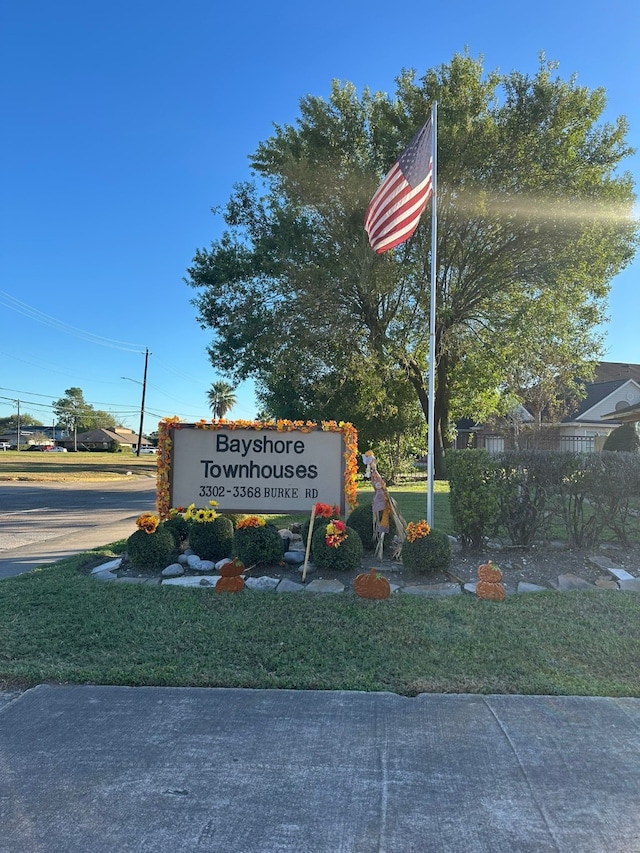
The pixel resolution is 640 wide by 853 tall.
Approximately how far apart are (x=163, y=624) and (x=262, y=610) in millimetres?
829

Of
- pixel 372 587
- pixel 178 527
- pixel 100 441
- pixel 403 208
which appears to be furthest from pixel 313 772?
pixel 100 441

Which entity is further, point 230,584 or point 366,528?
Answer: point 366,528

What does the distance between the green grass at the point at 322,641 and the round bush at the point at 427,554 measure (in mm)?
581

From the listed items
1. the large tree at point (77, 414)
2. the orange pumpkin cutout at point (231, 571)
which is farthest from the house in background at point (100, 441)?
the orange pumpkin cutout at point (231, 571)

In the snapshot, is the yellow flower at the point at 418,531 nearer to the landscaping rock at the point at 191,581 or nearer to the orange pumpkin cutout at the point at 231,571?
the orange pumpkin cutout at the point at 231,571

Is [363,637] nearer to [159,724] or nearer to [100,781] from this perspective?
[159,724]

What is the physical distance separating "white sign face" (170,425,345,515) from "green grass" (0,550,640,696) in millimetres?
1971

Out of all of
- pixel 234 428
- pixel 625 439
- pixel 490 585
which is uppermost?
pixel 625 439

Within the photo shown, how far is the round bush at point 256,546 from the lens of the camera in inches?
248

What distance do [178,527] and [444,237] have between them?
14.5m

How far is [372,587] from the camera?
17.7ft

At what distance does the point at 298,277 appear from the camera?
56.3ft

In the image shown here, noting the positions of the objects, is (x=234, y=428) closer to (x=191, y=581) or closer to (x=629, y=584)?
(x=191, y=581)

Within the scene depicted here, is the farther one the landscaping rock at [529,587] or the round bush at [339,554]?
the round bush at [339,554]
